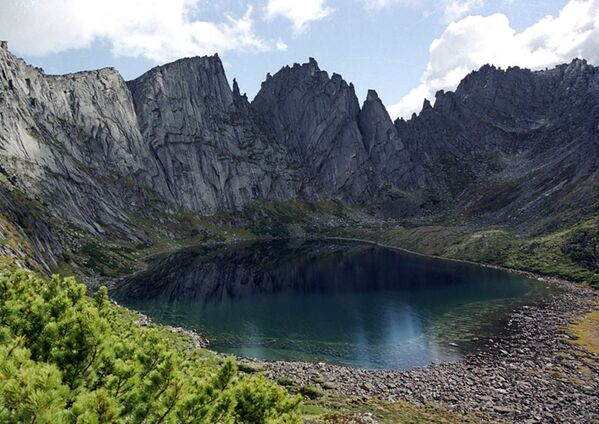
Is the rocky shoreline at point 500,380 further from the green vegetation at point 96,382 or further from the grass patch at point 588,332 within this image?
the green vegetation at point 96,382

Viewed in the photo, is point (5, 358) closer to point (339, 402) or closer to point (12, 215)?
point (339, 402)

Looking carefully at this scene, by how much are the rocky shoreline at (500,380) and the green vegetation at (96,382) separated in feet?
97.8

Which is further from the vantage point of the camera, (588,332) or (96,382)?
(588,332)

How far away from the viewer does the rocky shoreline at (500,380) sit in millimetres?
42125

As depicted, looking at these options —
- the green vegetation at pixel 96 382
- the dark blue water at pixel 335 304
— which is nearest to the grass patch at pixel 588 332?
the dark blue water at pixel 335 304

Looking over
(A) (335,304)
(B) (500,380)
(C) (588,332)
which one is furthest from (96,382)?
(A) (335,304)

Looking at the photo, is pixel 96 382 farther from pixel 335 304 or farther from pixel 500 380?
pixel 335 304

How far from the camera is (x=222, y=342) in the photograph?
2648 inches

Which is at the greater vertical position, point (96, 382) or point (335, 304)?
point (96, 382)

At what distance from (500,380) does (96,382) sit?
4898 cm

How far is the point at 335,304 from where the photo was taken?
9569 cm

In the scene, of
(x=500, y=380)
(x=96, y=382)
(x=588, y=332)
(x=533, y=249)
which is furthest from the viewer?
(x=533, y=249)

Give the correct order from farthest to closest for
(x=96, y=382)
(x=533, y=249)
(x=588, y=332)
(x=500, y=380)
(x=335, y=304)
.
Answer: (x=533, y=249), (x=335, y=304), (x=588, y=332), (x=500, y=380), (x=96, y=382)

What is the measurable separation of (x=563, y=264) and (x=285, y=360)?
9847 cm
